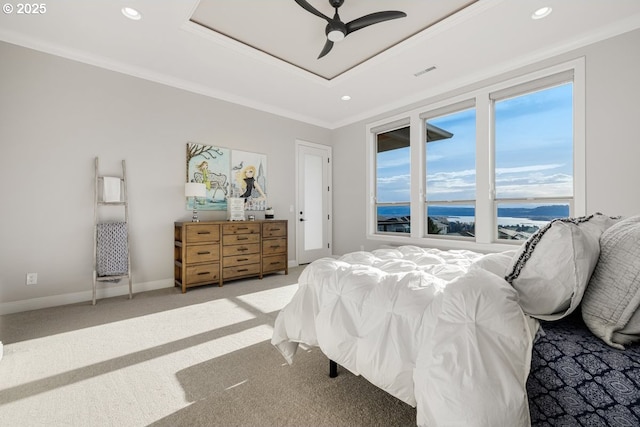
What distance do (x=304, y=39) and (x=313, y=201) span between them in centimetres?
296

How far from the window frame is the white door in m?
0.94

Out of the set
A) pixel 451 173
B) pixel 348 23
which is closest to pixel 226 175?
pixel 348 23

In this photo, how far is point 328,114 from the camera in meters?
5.33

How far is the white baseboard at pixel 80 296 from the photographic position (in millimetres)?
2916

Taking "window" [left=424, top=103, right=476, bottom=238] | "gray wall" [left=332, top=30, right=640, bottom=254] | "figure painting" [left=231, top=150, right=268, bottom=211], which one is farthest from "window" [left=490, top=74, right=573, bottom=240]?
"figure painting" [left=231, top=150, right=268, bottom=211]

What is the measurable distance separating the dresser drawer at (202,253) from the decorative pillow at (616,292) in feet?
12.1

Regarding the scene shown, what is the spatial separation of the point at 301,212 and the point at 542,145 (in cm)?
367

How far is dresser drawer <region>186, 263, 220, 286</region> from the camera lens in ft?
12.0

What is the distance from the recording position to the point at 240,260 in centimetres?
412

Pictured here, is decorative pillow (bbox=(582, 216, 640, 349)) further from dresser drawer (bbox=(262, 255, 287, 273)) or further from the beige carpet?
dresser drawer (bbox=(262, 255, 287, 273))

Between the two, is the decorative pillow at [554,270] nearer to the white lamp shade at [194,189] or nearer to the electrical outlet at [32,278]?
the white lamp shade at [194,189]

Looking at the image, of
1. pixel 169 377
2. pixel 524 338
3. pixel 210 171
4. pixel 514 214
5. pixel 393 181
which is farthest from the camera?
pixel 393 181

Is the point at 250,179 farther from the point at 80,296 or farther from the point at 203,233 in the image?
the point at 80,296

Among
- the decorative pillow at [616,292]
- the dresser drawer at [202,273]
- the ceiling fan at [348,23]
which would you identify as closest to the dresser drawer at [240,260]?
the dresser drawer at [202,273]
